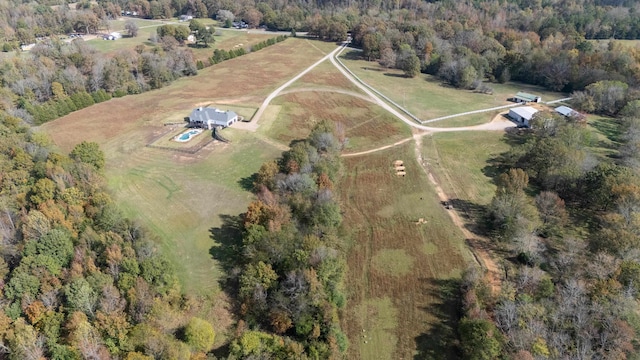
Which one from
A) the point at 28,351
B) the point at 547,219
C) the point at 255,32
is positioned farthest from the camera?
the point at 255,32

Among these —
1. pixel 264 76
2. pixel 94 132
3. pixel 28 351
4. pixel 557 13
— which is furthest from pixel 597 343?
pixel 557 13

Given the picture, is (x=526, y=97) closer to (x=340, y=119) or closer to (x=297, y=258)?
(x=340, y=119)

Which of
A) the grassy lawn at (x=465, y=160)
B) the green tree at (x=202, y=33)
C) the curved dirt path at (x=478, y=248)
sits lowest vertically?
the curved dirt path at (x=478, y=248)

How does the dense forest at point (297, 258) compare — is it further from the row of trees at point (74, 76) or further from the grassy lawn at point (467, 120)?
the grassy lawn at point (467, 120)

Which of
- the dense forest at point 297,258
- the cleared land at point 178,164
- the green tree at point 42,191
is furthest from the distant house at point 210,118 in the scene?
the green tree at point 42,191

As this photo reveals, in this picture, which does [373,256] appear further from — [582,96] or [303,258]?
[582,96]

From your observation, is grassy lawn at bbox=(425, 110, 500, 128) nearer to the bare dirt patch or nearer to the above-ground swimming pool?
the bare dirt patch
